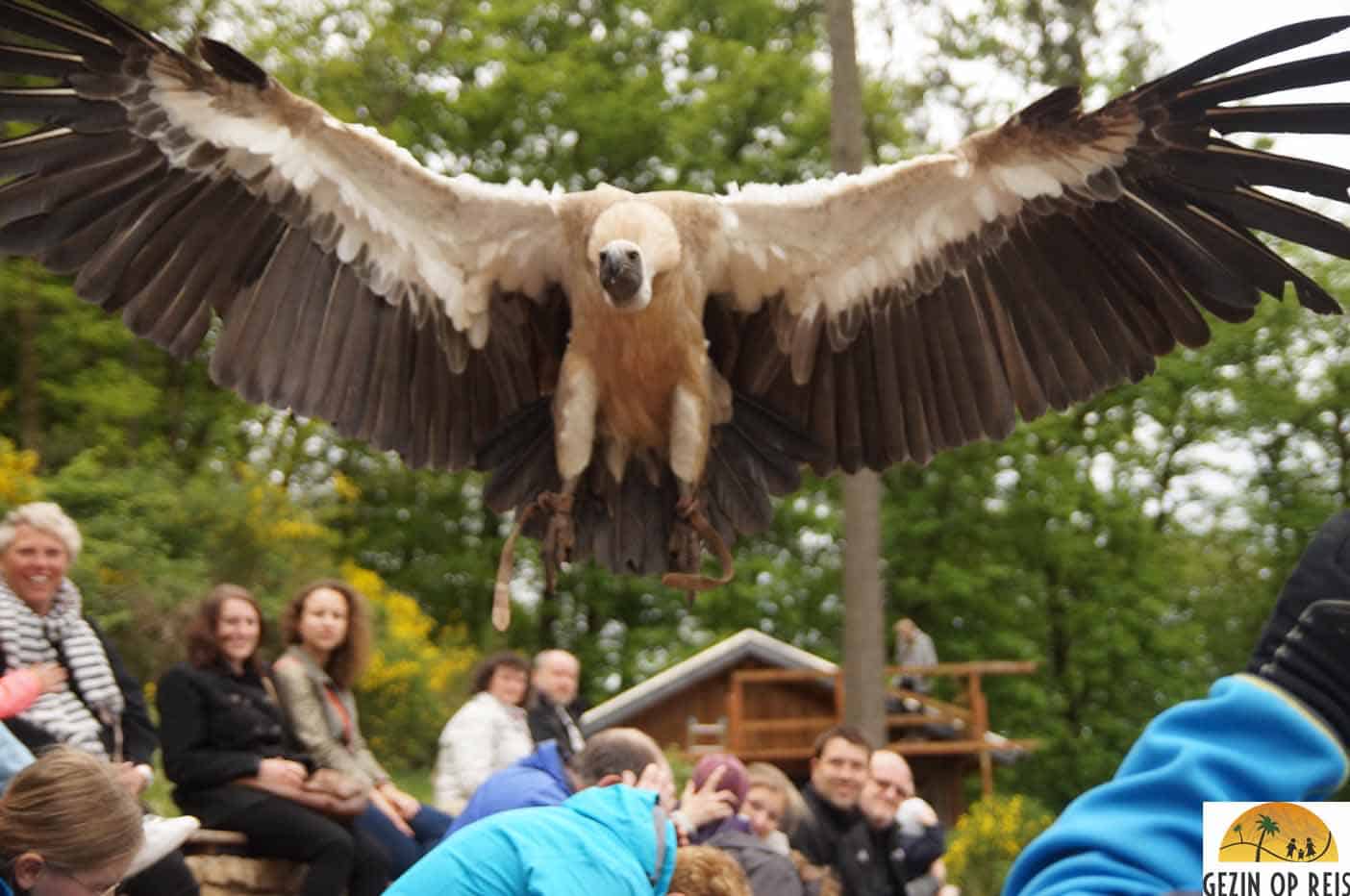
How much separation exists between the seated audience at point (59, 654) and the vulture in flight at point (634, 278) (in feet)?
2.46

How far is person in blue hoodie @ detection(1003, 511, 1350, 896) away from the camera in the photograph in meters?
1.15

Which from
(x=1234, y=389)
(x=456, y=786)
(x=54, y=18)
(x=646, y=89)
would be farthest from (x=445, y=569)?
(x=54, y=18)

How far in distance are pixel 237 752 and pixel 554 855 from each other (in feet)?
9.81

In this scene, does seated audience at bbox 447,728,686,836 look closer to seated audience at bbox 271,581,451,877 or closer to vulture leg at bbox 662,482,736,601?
vulture leg at bbox 662,482,736,601

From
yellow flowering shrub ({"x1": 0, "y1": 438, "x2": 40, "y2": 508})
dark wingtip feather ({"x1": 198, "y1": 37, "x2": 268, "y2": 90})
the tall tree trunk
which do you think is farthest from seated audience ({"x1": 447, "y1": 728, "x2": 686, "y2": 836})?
yellow flowering shrub ({"x1": 0, "y1": 438, "x2": 40, "y2": 508})

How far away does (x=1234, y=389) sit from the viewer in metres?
28.0

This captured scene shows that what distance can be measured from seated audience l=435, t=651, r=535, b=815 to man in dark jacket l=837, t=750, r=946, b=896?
137cm

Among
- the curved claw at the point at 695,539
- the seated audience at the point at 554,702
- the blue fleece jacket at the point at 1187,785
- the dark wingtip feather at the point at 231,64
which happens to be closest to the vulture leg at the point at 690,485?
the curved claw at the point at 695,539

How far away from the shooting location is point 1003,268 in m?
6.19

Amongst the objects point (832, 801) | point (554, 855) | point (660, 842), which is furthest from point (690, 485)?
point (554, 855)

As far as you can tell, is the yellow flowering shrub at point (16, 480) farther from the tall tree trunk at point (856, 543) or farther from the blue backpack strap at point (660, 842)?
the blue backpack strap at point (660, 842)

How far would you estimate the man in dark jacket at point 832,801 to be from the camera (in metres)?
7.23

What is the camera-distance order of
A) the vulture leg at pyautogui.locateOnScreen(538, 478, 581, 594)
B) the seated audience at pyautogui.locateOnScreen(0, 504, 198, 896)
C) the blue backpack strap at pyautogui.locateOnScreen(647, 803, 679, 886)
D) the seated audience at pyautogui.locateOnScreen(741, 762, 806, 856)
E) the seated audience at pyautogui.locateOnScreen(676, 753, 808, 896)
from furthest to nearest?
the seated audience at pyautogui.locateOnScreen(741, 762, 806, 856) < the vulture leg at pyautogui.locateOnScreen(538, 478, 581, 594) < the seated audience at pyautogui.locateOnScreen(676, 753, 808, 896) < the seated audience at pyautogui.locateOnScreen(0, 504, 198, 896) < the blue backpack strap at pyautogui.locateOnScreen(647, 803, 679, 886)

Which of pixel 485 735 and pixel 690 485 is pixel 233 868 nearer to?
pixel 485 735
